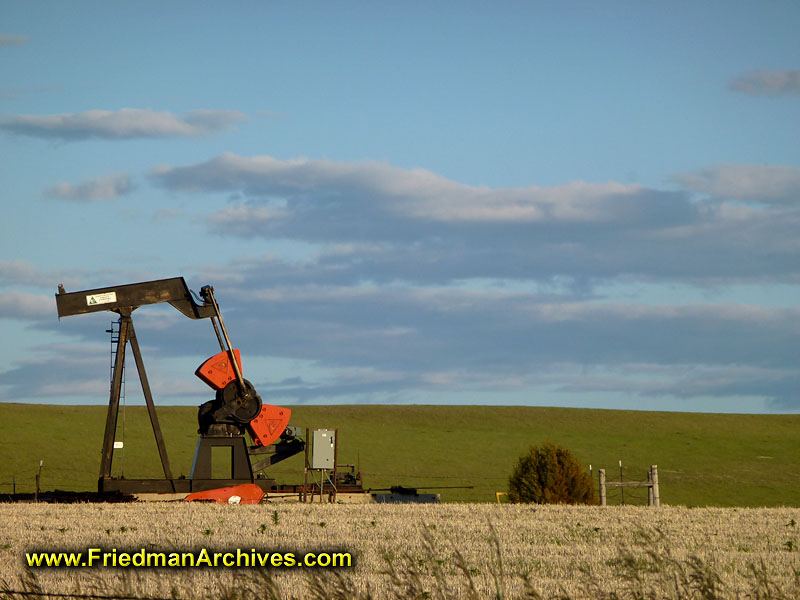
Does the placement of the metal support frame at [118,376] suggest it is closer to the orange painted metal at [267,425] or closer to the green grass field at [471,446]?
the orange painted metal at [267,425]

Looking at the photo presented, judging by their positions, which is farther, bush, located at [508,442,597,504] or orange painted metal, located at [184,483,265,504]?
orange painted metal, located at [184,483,265,504]

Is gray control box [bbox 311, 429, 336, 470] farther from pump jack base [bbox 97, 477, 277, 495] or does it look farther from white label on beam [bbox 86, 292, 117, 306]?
white label on beam [bbox 86, 292, 117, 306]

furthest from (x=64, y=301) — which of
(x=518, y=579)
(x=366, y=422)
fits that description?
(x=366, y=422)

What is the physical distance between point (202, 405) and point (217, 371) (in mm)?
954

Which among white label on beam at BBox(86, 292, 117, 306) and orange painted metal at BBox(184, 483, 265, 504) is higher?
white label on beam at BBox(86, 292, 117, 306)

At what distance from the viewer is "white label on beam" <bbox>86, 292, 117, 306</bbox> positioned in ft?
84.2

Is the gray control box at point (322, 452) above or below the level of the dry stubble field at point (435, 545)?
above

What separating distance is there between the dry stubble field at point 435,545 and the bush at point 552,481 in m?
1.96

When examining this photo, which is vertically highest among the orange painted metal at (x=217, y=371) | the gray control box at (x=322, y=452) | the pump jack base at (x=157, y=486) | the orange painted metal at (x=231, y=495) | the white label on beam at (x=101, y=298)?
the white label on beam at (x=101, y=298)

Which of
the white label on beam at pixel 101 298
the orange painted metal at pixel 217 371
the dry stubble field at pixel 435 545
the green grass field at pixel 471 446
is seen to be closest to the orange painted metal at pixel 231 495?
the dry stubble field at pixel 435 545

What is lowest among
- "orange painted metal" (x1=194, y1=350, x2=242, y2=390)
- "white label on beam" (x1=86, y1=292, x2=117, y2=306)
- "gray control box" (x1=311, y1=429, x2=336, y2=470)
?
"gray control box" (x1=311, y1=429, x2=336, y2=470)

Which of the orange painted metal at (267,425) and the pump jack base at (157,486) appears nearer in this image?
the pump jack base at (157,486)

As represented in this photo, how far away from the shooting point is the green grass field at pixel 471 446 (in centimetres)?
4516

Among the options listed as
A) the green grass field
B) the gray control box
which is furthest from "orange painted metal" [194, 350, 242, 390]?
the green grass field
